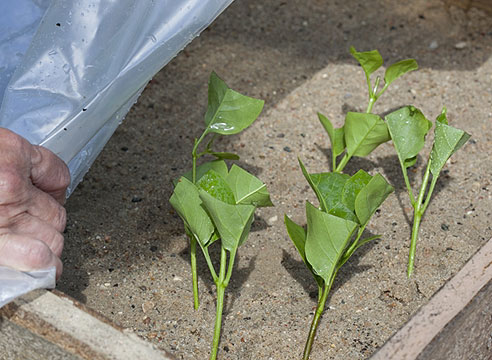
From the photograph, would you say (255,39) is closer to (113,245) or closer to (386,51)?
(386,51)

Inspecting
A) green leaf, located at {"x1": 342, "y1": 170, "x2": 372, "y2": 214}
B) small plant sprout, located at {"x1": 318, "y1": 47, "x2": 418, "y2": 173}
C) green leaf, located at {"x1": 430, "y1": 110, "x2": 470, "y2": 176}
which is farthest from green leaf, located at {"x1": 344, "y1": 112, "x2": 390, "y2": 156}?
green leaf, located at {"x1": 342, "y1": 170, "x2": 372, "y2": 214}

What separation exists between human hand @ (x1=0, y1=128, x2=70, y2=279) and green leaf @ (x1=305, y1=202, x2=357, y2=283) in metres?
0.38

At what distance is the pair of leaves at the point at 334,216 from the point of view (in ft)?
3.49

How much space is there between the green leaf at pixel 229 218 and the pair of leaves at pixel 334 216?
97 mm

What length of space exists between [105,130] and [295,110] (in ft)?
1.99

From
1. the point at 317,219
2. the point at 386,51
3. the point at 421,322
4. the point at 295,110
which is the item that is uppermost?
the point at 317,219

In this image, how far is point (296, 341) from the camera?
3.89 ft

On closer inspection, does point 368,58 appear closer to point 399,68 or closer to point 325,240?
point 399,68

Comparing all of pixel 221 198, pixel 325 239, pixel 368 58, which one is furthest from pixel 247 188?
pixel 368 58

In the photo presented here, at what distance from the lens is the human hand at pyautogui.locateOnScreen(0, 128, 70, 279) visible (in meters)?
1.00

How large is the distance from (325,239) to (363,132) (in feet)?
1.19

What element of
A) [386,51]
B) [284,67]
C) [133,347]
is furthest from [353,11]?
[133,347]

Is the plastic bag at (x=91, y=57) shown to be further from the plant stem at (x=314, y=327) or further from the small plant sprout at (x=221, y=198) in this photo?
the plant stem at (x=314, y=327)

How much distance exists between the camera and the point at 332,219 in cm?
105
